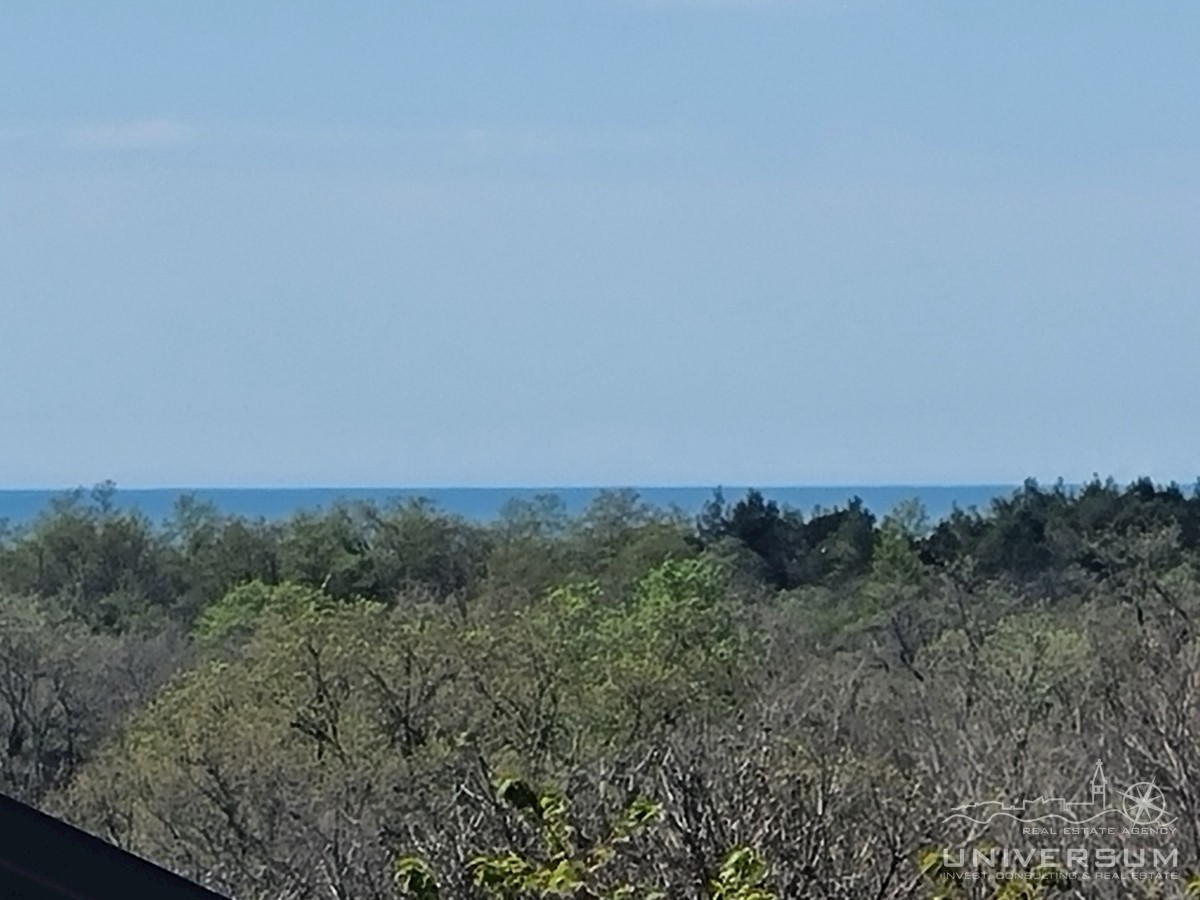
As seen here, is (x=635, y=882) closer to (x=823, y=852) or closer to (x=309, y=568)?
(x=823, y=852)

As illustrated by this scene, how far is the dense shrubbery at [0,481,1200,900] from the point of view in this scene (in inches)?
184

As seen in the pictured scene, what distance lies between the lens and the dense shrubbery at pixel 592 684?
468cm

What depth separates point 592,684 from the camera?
19875mm

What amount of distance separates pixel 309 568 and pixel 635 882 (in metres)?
22.4
